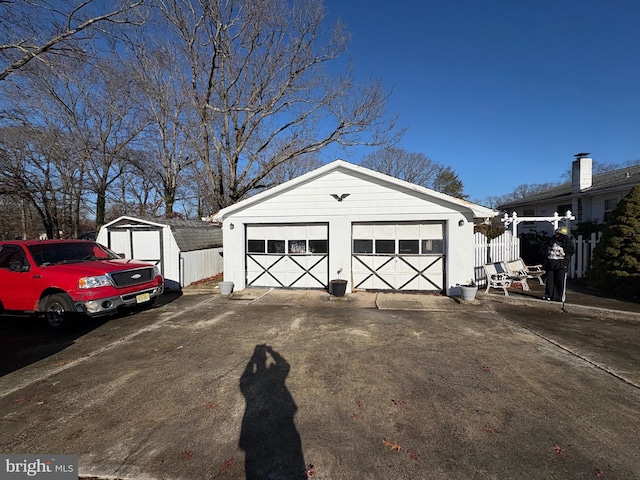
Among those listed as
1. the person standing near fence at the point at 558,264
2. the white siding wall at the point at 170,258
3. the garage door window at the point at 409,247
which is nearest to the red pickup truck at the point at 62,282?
the white siding wall at the point at 170,258

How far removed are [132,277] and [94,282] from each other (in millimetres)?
775

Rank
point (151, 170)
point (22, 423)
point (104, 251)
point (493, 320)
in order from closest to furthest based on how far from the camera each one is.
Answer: point (22, 423) < point (493, 320) < point (104, 251) < point (151, 170)

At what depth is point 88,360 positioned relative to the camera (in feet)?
15.1

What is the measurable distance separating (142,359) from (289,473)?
11.0ft

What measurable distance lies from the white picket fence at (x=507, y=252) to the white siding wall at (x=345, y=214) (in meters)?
1.15

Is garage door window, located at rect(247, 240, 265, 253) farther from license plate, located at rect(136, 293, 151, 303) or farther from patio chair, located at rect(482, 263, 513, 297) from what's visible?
patio chair, located at rect(482, 263, 513, 297)

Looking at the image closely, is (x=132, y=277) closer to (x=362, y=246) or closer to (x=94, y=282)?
(x=94, y=282)

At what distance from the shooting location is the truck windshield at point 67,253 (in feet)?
20.7

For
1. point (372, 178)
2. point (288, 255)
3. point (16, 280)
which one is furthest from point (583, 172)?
point (16, 280)

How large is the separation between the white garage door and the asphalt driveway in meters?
3.75

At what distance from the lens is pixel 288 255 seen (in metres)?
9.85

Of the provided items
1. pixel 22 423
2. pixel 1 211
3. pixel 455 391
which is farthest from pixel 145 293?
pixel 1 211

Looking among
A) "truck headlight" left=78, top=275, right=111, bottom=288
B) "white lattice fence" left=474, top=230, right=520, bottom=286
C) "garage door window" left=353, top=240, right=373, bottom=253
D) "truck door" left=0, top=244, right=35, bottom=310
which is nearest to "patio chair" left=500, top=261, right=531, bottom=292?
"white lattice fence" left=474, top=230, right=520, bottom=286

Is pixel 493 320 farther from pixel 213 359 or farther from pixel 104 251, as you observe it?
pixel 104 251
